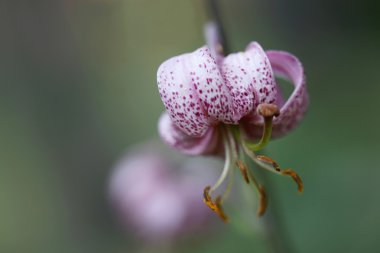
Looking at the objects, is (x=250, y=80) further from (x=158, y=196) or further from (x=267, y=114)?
(x=158, y=196)

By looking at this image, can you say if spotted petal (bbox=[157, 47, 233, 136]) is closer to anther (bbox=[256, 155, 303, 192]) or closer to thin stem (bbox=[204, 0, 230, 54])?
anther (bbox=[256, 155, 303, 192])

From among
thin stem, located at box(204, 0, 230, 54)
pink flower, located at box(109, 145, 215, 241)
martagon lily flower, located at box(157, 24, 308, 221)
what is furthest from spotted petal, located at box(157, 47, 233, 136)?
pink flower, located at box(109, 145, 215, 241)

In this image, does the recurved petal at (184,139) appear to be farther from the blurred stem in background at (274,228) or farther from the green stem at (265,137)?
the blurred stem in background at (274,228)

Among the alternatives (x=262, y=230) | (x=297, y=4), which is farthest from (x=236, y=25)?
(x=262, y=230)

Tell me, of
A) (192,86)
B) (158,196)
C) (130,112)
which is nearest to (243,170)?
(192,86)

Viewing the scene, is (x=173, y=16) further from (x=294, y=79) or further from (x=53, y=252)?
(x=294, y=79)

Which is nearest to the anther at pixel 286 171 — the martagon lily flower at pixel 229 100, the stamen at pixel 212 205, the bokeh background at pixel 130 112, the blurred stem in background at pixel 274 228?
the martagon lily flower at pixel 229 100
